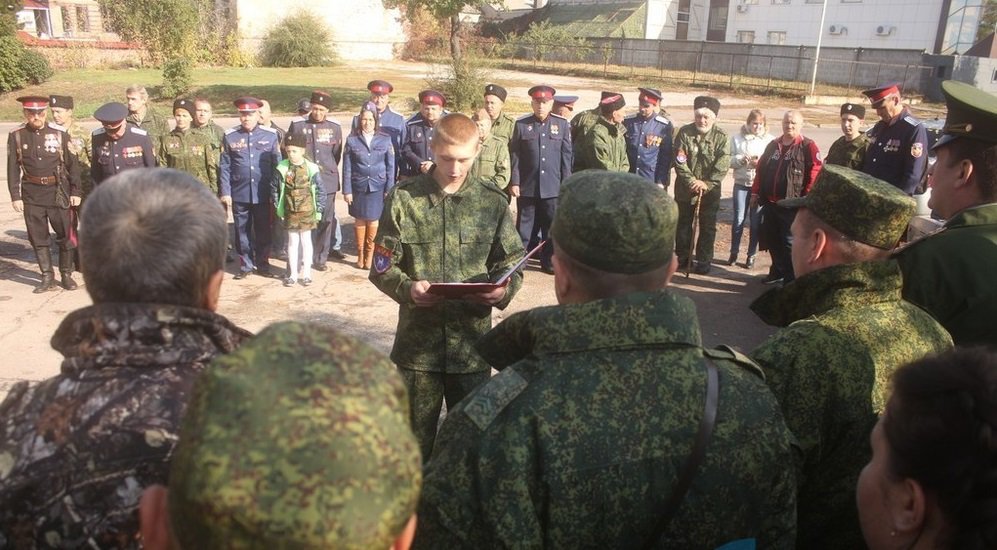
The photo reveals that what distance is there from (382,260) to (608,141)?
5.68 metres

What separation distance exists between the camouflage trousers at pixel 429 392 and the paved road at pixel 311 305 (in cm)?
264

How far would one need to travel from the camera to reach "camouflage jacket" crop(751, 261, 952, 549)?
6.93 feet

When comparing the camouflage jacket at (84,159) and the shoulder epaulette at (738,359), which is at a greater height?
the shoulder epaulette at (738,359)

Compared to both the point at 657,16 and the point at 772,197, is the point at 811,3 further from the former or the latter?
the point at 772,197

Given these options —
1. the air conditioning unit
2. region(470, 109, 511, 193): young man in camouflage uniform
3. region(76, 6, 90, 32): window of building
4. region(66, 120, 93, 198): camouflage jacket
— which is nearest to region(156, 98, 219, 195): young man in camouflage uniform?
region(66, 120, 93, 198): camouflage jacket

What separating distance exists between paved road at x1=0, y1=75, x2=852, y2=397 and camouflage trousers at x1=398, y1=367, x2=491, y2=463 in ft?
8.67

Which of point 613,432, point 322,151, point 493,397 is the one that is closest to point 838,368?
point 613,432

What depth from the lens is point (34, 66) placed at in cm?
2588

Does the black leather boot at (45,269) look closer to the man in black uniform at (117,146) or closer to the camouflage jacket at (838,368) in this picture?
the man in black uniform at (117,146)

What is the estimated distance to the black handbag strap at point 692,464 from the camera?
1.72 meters

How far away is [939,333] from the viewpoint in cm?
231

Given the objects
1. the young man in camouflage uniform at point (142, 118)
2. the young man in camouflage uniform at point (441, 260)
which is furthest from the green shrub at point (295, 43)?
the young man in camouflage uniform at point (441, 260)

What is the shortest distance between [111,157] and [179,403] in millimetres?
7322

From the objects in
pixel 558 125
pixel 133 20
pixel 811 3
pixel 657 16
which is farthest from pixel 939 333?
pixel 657 16
